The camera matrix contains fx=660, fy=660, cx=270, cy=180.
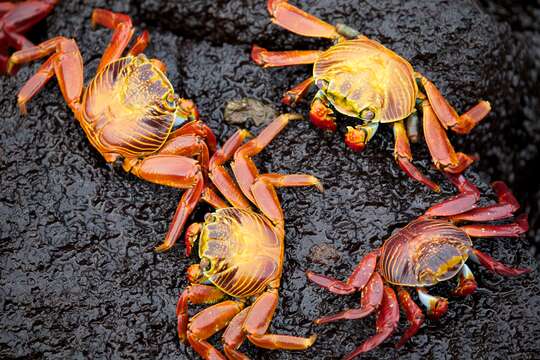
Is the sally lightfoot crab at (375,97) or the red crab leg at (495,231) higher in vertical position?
the sally lightfoot crab at (375,97)

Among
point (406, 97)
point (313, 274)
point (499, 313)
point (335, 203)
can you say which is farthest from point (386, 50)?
point (499, 313)

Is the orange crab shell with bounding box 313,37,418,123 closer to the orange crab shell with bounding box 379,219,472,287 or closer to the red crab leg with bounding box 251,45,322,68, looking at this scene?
the red crab leg with bounding box 251,45,322,68

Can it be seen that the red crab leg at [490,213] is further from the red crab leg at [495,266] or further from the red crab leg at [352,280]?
the red crab leg at [352,280]

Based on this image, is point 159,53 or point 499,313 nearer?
point 499,313

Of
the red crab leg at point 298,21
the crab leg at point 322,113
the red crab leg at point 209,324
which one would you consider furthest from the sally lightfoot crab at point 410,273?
the red crab leg at point 298,21

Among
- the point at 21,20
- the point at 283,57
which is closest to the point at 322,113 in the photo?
the point at 283,57

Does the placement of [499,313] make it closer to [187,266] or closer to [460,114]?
[460,114]
